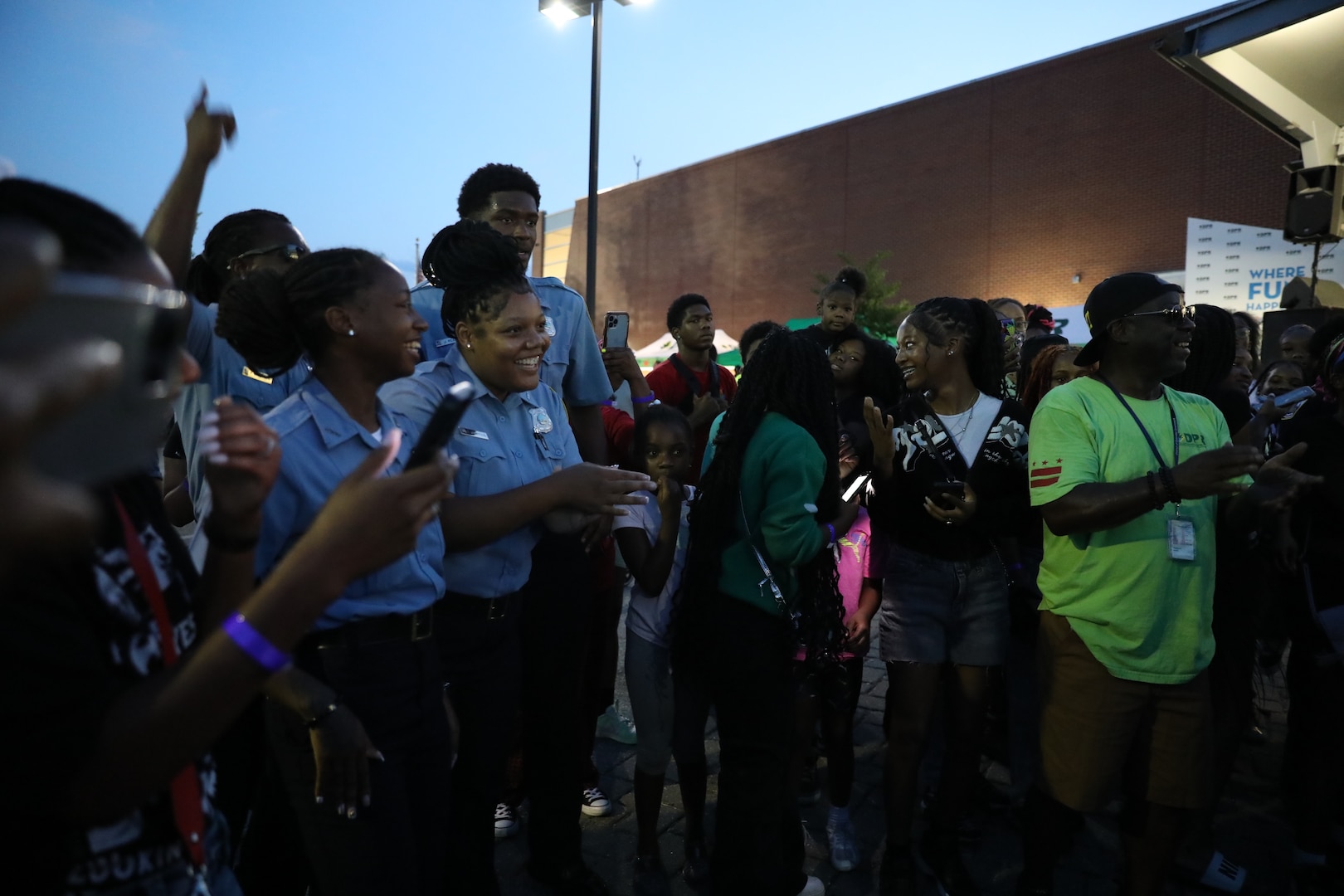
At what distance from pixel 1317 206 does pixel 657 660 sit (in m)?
7.40

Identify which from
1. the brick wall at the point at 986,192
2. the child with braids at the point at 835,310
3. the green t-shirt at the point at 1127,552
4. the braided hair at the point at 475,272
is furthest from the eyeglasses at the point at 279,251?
the brick wall at the point at 986,192

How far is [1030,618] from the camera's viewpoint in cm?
381

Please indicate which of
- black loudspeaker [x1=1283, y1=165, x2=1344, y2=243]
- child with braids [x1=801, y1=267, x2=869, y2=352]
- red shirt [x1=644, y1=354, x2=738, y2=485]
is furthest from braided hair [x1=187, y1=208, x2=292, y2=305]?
black loudspeaker [x1=1283, y1=165, x2=1344, y2=243]

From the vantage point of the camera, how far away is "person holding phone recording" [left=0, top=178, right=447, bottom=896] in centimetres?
89

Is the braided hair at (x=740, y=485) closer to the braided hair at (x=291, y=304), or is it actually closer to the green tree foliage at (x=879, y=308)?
the braided hair at (x=291, y=304)

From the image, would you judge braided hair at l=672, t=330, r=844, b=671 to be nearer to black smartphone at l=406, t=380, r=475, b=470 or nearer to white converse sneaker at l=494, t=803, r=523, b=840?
white converse sneaker at l=494, t=803, r=523, b=840

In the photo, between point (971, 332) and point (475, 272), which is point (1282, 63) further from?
point (475, 272)

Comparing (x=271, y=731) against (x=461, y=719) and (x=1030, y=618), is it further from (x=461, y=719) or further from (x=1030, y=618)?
(x=1030, y=618)

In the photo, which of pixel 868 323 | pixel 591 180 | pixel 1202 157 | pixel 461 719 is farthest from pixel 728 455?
pixel 1202 157

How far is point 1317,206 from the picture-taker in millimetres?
7023

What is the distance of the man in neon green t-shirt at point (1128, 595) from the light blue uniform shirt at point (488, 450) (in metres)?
1.70

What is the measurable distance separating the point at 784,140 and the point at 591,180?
26.9 meters

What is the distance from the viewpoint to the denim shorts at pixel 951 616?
310 cm

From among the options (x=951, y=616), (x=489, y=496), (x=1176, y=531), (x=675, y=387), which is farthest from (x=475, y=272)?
(x=675, y=387)
